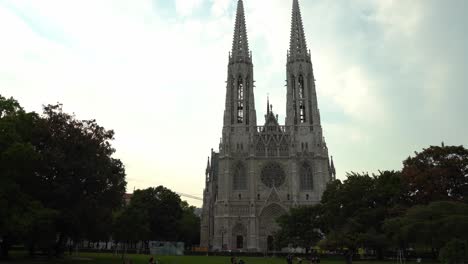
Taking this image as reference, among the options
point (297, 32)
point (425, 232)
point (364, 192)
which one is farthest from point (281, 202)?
point (425, 232)

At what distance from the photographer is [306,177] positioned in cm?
6825

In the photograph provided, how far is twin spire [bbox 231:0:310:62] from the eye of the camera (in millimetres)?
73938

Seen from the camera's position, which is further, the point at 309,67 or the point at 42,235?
the point at 309,67

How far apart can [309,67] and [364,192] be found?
3327cm

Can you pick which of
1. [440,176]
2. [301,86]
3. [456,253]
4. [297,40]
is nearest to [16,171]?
[456,253]

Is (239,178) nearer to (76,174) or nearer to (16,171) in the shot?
(76,174)

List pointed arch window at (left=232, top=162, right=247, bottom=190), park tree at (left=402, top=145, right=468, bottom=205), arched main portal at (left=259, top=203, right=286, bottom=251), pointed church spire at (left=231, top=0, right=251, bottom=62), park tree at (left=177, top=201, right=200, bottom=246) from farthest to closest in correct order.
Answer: park tree at (left=177, top=201, right=200, bottom=246), pointed church spire at (left=231, top=0, right=251, bottom=62), pointed arch window at (left=232, top=162, right=247, bottom=190), arched main portal at (left=259, top=203, right=286, bottom=251), park tree at (left=402, top=145, right=468, bottom=205)

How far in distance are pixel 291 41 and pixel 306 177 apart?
80.1ft

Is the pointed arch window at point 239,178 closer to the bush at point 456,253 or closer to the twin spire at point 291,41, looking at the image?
the twin spire at point 291,41

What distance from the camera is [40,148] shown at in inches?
1331

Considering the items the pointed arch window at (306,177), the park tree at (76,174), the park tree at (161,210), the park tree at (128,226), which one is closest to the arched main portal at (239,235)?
the park tree at (161,210)

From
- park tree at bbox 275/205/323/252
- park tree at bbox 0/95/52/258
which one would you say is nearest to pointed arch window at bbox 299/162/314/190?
park tree at bbox 275/205/323/252

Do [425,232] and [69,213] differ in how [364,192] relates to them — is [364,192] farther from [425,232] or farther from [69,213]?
[69,213]

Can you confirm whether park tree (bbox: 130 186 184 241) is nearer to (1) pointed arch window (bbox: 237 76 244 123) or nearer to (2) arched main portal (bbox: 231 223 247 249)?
(2) arched main portal (bbox: 231 223 247 249)
